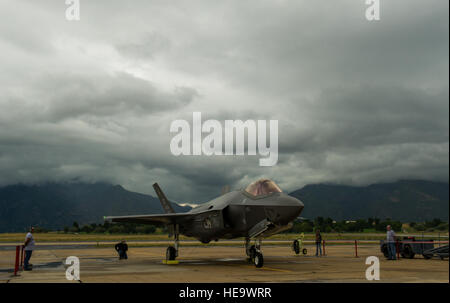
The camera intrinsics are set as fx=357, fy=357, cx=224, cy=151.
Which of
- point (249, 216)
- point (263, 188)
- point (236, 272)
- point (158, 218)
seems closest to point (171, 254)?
point (158, 218)

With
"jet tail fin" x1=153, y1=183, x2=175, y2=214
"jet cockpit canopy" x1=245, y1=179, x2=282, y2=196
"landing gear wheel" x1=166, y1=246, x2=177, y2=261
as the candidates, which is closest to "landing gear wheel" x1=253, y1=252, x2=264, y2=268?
"jet cockpit canopy" x1=245, y1=179, x2=282, y2=196

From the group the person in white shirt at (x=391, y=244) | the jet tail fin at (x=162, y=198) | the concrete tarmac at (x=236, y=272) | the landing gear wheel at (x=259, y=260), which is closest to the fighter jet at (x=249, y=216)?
the landing gear wheel at (x=259, y=260)

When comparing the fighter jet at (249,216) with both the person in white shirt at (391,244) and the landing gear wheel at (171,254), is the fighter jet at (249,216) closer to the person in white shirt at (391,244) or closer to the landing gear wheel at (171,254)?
the landing gear wheel at (171,254)

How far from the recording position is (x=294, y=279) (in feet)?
35.9

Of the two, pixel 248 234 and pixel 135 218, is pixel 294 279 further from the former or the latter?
pixel 135 218

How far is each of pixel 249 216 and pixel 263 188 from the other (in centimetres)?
128

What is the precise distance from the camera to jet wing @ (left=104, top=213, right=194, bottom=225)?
1742 centimetres

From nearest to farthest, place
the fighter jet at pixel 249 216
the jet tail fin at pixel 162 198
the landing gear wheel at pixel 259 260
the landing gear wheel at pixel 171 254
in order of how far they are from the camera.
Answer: the fighter jet at pixel 249 216 → the landing gear wheel at pixel 259 260 → the landing gear wheel at pixel 171 254 → the jet tail fin at pixel 162 198

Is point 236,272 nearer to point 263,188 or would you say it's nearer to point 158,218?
point 263,188

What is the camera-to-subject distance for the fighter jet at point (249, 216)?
13.7 metres

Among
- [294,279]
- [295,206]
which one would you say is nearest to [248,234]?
[295,206]

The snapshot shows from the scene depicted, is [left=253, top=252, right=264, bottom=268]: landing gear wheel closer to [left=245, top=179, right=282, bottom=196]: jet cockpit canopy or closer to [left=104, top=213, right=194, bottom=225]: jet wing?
[left=245, top=179, right=282, bottom=196]: jet cockpit canopy
